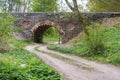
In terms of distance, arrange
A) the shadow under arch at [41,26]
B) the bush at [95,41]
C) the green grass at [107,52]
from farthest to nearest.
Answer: the shadow under arch at [41,26]
the bush at [95,41]
the green grass at [107,52]

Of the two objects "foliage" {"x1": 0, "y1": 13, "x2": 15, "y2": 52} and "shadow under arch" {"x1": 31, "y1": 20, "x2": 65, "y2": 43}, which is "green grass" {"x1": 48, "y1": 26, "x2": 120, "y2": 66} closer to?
"foliage" {"x1": 0, "y1": 13, "x2": 15, "y2": 52}

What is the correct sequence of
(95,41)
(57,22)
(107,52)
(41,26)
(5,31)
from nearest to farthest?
(107,52) → (95,41) → (5,31) → (57,22) → (41,26)

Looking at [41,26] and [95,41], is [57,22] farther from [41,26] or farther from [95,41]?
[95,41]

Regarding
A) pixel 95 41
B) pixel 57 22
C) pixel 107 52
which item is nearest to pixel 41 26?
pixel 57 22

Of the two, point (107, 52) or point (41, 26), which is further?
point (41, 26)

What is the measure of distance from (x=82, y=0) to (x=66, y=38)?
429 inches

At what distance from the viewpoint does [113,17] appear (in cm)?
2677

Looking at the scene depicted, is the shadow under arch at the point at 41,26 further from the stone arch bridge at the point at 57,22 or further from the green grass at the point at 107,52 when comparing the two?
the green grass at the point at 107,52

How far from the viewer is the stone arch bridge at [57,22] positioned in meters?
27.7

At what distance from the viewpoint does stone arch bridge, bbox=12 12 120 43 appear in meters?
27.7

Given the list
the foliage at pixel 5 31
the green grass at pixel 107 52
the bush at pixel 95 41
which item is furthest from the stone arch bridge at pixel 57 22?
the bush at pixel 95 41

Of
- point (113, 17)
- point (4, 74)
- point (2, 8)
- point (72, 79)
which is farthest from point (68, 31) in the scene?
point (4, 74)

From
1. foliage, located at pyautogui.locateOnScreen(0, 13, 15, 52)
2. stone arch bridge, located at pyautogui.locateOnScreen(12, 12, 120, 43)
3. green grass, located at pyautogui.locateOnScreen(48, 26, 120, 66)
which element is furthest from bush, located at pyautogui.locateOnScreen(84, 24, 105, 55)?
stone arch bridge, located at pyautogui.locateOnScreen(12, 12, 120, 43)

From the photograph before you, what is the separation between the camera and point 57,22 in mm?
29656
